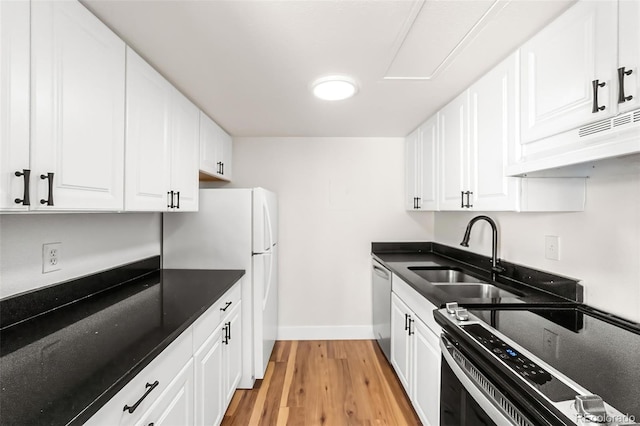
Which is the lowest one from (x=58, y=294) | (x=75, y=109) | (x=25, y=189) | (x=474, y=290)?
(x=474, y=290)

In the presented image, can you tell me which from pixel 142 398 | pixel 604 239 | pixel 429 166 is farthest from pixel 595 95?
pixel 142 398

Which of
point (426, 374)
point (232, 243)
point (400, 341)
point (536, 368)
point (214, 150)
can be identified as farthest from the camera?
point (214, 150)

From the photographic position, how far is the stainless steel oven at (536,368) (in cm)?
73

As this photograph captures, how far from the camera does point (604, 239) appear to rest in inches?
53.1

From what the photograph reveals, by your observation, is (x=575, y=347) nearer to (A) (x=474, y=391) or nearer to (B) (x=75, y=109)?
(A) (x=474, y=391)

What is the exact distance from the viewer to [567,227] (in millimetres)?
1553

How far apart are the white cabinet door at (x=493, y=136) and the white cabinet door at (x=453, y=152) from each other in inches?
3.3

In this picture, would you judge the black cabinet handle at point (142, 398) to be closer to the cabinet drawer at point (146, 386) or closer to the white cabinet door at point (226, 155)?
the cabinet drawer at point (146, 386)

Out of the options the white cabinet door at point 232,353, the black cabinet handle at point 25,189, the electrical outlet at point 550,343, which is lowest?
the white cabinet door at point 232,353

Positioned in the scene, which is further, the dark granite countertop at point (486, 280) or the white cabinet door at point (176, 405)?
the dark granite countertop at point (486, 280)

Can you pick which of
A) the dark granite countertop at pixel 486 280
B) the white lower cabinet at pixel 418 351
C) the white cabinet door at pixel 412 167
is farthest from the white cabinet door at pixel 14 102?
the white cabinet door at pixel 412 167

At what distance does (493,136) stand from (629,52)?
704 mm

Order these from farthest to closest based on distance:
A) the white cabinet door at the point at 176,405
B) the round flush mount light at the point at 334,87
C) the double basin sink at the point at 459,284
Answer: the double basin sink at the point at 459,284
the round flush mount light at the point at 334,87
the white cabinet door at the point at 176,405

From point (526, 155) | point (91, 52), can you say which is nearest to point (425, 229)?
point (526, 155)
